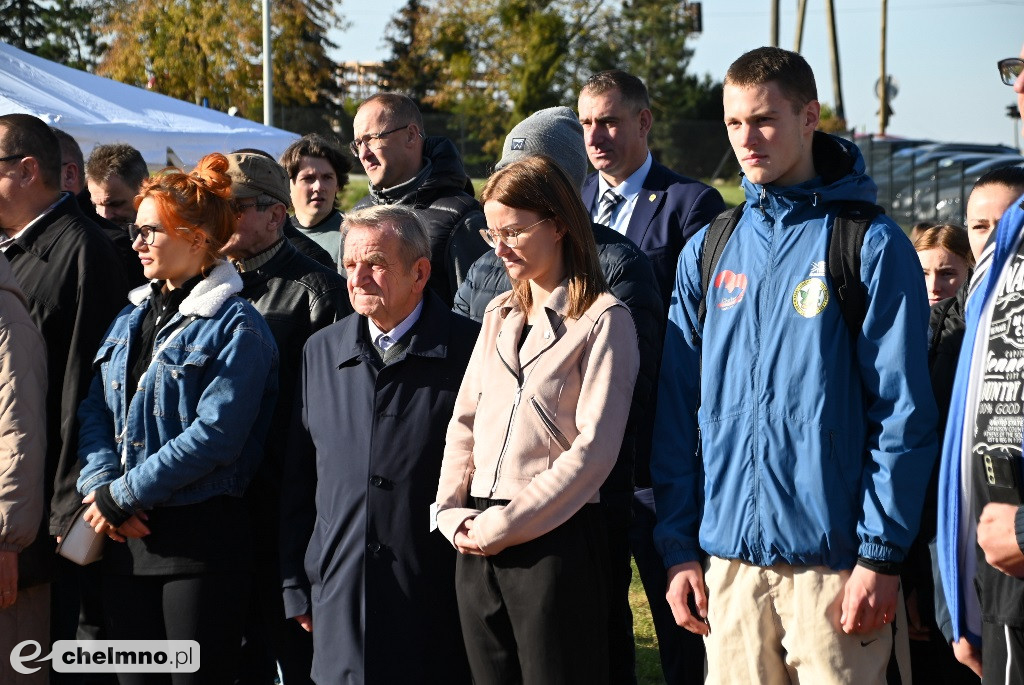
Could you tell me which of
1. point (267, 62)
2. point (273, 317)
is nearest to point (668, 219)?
point (273, 317)

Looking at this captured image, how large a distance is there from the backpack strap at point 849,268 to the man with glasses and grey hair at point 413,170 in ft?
7.08

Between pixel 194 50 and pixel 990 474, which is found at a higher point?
pixel 194 50

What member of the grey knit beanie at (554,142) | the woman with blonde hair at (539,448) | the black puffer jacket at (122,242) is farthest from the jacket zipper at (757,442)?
the black puffer jacket at (122,242)

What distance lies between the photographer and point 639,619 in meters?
5.93

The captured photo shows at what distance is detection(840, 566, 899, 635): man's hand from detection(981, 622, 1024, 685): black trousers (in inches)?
8.4

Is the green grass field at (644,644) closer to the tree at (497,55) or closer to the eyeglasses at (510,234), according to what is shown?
the eyeglasses at (510,234)

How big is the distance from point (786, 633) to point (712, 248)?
103 centimetres

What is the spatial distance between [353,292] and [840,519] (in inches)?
65.4

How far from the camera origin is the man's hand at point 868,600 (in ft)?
9.10

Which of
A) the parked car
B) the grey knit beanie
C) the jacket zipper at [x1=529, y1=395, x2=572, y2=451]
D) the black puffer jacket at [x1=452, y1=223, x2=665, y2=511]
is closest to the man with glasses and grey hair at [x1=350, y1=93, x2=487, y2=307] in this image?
the grey knit beanie

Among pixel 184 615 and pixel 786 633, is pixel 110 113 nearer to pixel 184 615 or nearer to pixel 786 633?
pixel 184 615

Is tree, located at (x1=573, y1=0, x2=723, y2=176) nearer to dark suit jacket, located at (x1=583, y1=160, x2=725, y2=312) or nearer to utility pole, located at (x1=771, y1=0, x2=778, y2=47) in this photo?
utility pole, located at (x1=771, y1=0, x2=778, y2=47)

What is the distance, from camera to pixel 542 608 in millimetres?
3100

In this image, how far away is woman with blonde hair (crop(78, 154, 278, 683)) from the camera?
3693 mm
